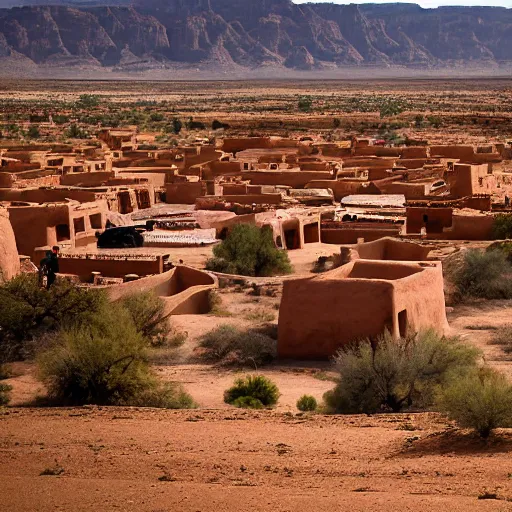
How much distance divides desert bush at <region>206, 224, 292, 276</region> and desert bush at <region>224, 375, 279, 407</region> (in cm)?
986

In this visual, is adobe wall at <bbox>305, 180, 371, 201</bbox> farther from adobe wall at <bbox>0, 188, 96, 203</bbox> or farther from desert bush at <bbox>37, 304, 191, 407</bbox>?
desert bush at <bbox>37, 304, 191, 407</bbox>

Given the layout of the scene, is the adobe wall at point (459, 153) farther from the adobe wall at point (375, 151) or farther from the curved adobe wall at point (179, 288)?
the curved adobe wall at point (179, 288)

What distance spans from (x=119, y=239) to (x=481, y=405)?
19.6m

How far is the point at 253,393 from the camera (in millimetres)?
16422

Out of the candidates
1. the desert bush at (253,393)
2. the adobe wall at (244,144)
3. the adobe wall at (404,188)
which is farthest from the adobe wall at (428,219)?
the adobe wall at (244,144)

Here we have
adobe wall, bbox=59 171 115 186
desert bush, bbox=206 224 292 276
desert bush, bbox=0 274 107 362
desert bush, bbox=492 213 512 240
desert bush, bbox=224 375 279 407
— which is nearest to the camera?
desert bush, bbox=224 375 279 407

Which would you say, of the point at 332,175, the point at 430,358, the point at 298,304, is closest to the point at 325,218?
the point at 332,175

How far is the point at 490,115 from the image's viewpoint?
84875mm

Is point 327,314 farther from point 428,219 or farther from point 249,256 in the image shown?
point 428,219

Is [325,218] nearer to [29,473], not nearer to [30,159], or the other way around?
[30,159]

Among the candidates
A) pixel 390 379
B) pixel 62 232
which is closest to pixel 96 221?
pixel 62 232

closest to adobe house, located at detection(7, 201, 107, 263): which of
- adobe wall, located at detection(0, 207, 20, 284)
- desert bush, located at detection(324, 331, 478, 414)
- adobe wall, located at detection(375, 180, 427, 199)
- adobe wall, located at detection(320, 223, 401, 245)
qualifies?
adobe wall, located at detection(0, 207, 20, 284)

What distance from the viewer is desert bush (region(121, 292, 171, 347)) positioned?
65.2 ft

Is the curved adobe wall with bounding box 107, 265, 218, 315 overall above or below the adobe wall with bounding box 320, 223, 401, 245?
above
